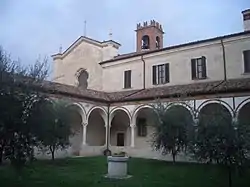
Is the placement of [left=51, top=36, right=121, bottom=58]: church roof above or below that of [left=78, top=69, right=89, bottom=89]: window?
above

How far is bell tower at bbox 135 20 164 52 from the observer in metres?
34.8

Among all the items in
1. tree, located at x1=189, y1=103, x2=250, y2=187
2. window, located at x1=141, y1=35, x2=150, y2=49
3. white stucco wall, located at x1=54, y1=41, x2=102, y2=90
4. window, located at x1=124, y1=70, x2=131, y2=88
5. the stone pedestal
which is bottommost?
the stone pedestal

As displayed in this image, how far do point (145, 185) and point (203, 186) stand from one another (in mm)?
2006

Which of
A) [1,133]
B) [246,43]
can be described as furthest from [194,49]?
[1,133]

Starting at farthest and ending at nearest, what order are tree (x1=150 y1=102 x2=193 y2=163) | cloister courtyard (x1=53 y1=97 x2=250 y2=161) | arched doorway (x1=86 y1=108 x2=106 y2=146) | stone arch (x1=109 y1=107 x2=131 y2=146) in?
stone arch (x1=109 y1=107 x2=131 y2=146), arched doorway (x1=86 y1=108 x2=106 y2=146), cloister courtyard (x1=53 y1=97 x2=250 y2=161), tree (x1=150 y1=102 x2=193 y2=163)

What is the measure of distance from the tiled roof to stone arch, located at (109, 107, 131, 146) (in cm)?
187

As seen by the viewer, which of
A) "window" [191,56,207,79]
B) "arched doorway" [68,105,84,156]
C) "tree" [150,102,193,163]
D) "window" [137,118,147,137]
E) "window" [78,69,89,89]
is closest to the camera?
"tree" [150,102,193,163]

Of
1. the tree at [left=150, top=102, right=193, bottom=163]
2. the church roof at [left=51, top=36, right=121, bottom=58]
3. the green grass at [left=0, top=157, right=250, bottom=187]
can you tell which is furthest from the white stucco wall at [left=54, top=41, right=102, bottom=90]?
the green grass at [left=0, top=157, right=250, bottom=187]

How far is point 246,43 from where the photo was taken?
21.2 m

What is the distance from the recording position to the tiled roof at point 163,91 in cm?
1880

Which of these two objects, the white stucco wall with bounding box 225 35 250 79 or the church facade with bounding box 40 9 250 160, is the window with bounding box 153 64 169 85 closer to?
the church facade with bounding box 40 9 250 160

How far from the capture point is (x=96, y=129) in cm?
2622

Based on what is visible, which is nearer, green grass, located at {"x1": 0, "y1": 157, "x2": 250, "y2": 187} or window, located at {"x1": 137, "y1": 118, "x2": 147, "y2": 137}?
green grass, located at {"x1": 0, "y1": 157, "x2": 250, "y2": 187}

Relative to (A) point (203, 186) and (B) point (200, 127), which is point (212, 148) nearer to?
(B) point (200, 127)
